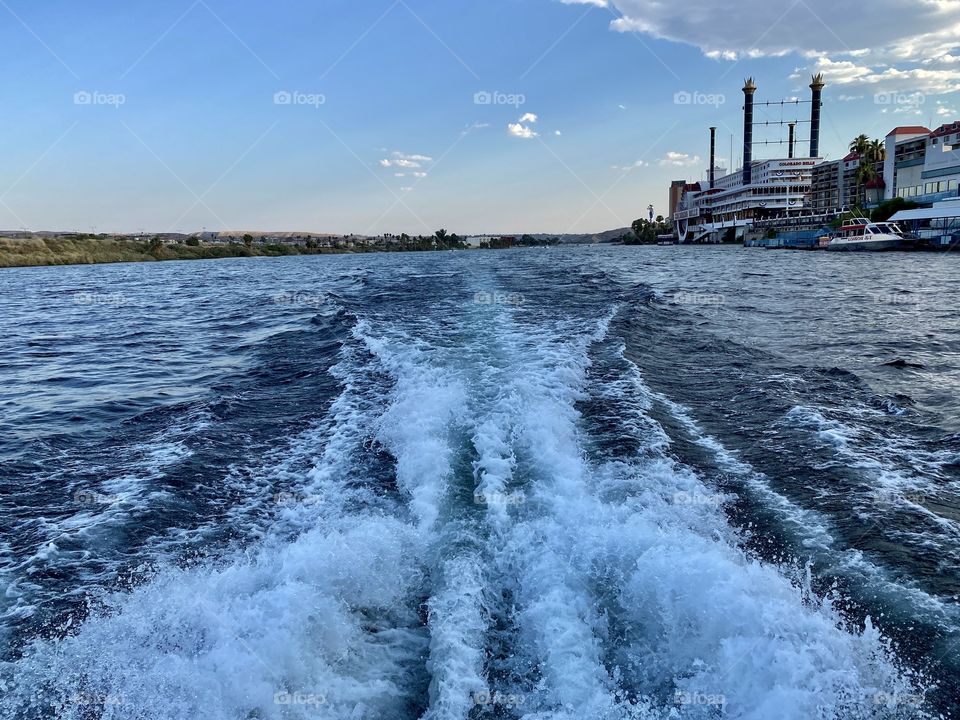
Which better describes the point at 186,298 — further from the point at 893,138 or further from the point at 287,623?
the point at 893,138

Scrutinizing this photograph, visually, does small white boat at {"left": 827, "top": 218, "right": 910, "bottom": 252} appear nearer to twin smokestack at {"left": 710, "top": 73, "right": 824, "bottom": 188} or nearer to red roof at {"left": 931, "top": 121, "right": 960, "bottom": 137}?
red roof at {"left": 931, "top": 121, "right": 960, "bottom": 137}

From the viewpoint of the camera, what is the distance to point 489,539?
20.3 feet

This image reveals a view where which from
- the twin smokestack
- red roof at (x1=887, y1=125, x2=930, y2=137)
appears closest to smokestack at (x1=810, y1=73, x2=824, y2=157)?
the twin smokestack

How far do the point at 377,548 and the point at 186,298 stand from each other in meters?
36.3

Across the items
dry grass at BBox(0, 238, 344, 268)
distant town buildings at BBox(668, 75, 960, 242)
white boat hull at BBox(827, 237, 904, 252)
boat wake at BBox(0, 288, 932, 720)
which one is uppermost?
distant town buildings at BBox(668, 75, 960, 242)

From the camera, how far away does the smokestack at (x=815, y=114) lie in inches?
5428

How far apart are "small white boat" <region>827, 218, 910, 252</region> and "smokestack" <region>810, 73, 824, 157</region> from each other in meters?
89.9

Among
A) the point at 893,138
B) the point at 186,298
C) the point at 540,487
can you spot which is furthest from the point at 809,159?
the point at 540,487

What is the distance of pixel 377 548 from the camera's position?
19.4ft

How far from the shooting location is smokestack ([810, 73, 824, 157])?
13788cm

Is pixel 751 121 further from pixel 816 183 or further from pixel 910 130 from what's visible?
pixel 910 130

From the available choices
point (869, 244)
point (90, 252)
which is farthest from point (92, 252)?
point (869, 244)

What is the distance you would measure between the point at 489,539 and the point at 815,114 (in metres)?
173

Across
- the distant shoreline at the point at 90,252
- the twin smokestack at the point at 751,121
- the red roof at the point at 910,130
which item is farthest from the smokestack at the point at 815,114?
the distant shoreline at the point at 90,252
